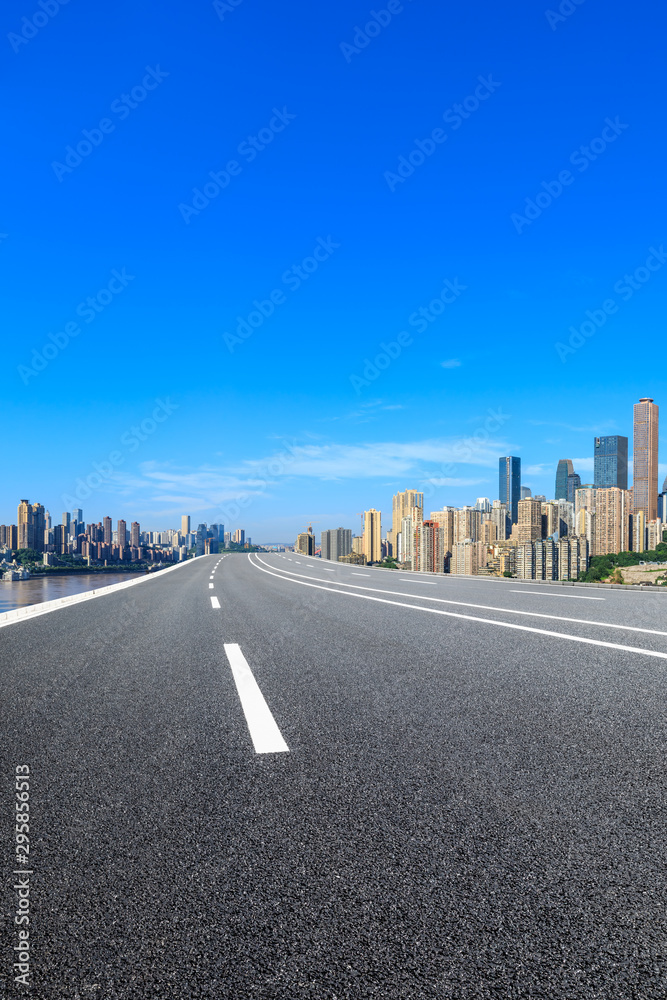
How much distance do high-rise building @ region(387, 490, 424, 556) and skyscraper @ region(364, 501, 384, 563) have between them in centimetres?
193

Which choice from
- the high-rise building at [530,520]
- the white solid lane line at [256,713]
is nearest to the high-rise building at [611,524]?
the high-rise building at [530,520]

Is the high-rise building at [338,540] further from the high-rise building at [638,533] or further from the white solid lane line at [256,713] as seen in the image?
the white solid lane line at [256,713]

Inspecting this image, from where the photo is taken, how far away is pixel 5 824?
264cm

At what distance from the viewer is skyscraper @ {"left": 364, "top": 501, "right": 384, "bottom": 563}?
80125 mm

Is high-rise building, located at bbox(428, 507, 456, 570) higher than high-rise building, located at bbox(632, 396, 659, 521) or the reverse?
the reverse

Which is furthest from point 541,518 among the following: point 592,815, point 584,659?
point 592,815

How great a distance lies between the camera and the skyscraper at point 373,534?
80125 millimetres

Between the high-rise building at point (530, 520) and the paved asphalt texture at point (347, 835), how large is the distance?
5611 cm

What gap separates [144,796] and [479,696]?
280 centimetres

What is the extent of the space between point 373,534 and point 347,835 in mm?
78854

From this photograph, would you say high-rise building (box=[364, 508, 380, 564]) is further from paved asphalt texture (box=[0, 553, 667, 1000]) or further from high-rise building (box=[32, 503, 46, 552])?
paved asphalt texture (box=[0, 553, 667, 1000])

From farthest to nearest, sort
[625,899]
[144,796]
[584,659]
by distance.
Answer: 1. [584,659]
2. [144,796]
3. [625,899]

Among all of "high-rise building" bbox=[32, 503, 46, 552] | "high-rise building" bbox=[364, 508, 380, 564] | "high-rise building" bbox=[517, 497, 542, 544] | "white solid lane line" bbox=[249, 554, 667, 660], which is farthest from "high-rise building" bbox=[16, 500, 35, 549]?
"white solid lane line" bbox=[249, 554, 667, 660]

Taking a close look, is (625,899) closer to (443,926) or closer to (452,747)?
(443,926)
